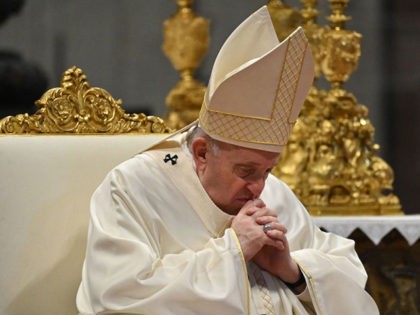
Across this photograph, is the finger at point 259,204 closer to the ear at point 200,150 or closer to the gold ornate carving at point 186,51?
the ear at point 200,150

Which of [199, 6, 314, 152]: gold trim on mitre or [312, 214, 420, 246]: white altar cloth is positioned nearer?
[199, 6, 314, 152]: gold trim on mitre

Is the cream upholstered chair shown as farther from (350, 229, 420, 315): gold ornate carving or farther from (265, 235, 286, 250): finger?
(350, 229, 420, 315): gold ornate carving

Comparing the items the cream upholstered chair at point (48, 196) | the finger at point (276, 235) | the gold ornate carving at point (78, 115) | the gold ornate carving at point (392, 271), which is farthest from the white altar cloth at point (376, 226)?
the finger at point (276, 235)

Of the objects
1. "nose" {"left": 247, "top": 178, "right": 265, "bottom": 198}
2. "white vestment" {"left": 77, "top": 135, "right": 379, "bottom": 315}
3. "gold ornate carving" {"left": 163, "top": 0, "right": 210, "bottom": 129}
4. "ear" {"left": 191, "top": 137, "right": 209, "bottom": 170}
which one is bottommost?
"gold ornate carving" {"left": 163, "top": 0, "right": 210, "bottom": 129}

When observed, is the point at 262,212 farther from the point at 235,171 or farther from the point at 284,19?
the point at 284,19

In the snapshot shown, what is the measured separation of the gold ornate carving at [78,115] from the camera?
4.75 meters

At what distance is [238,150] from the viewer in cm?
418

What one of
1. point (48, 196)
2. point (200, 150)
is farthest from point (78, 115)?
point (200, 150)

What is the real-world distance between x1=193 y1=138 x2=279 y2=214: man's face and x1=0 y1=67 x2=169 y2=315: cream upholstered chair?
542 mm

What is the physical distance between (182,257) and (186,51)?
4.07 metres

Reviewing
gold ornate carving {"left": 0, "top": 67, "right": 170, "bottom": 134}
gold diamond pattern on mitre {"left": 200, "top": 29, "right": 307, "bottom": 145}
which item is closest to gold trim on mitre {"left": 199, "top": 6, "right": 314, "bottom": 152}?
gold diamond pattern on mitre {"left": 200, "top": 29, "right": 307, "bottom": 145}

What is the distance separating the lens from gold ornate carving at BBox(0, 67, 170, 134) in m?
4.75

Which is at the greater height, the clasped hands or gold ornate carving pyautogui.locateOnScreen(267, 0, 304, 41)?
the clasped hands

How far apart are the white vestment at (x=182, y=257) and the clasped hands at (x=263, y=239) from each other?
42mm
